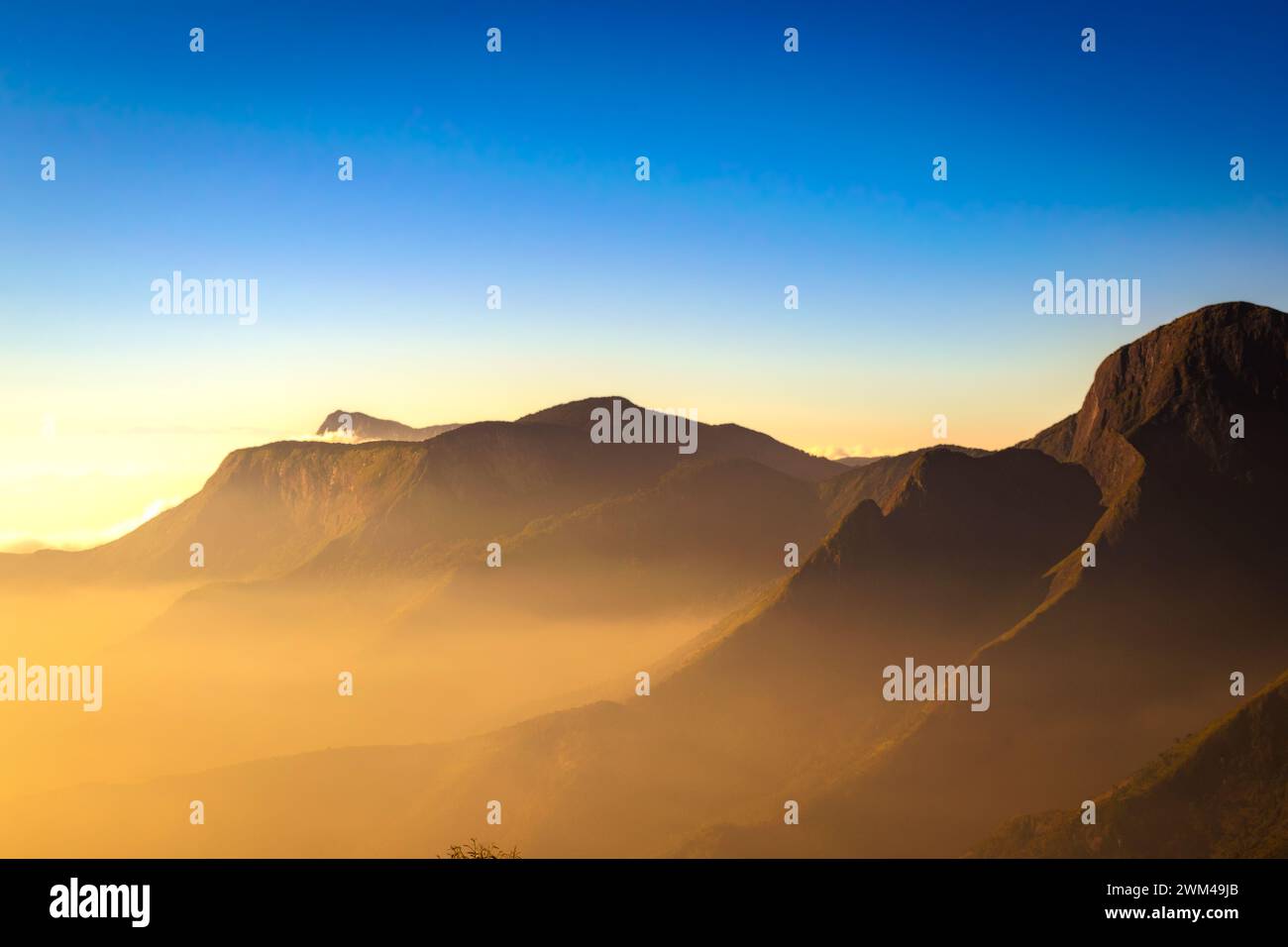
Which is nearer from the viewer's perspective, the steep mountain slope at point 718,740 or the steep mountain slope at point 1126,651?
the steep mountain slope at point 1126,651

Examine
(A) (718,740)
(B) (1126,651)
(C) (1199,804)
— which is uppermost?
(B) (1126,651)

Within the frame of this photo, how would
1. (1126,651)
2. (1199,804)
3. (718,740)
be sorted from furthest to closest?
(718,740)
(1126,651)
(1199,804)

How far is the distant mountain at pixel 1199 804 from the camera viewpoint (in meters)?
115

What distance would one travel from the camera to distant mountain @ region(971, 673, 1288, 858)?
4540 inches

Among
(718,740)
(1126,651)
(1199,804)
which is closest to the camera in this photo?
(1199,804)

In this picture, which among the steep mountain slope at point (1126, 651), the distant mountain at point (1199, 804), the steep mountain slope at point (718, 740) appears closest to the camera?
the distant mountain at point (1199, 804)

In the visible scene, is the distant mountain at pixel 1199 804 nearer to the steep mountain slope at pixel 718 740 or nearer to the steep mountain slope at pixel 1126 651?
the steep mountain slope at pixel 1126 651

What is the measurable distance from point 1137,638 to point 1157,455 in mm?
43831

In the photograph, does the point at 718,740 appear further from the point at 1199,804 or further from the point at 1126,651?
the point at 1199,804

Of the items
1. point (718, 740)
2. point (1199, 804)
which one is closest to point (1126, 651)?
point (1199, 804)

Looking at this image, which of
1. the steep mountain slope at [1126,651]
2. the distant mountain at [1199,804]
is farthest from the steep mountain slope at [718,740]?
the distant mountain at [1199,804]

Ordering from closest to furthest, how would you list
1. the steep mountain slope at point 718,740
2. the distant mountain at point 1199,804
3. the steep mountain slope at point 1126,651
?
the distant mountain at point 1199,804 → the steep mountain slope at point 1126,651 → the steep mountain slope at point 718,740

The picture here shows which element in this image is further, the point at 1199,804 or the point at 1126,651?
the point at 1126,651

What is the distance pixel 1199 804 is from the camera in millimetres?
119375
